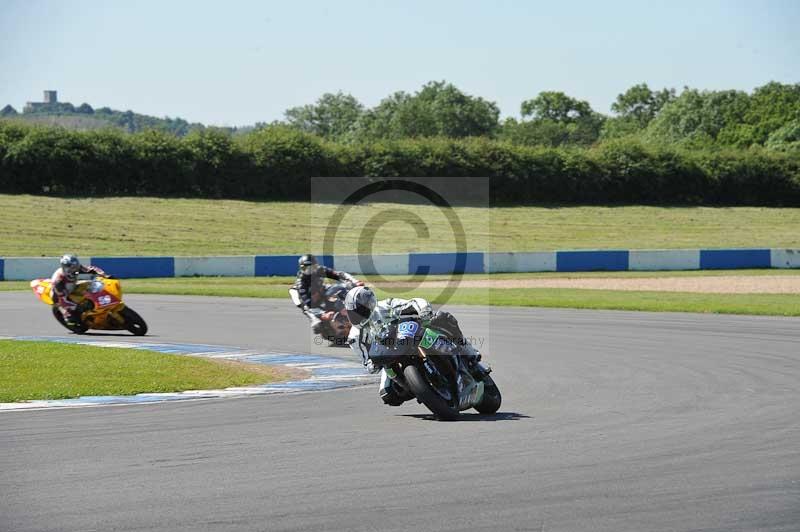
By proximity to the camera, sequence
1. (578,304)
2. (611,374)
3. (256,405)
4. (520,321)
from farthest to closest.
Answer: (578,304) < (520,321) < (611,374) < (256,405)

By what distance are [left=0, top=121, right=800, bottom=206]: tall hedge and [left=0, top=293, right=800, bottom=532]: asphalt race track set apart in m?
40.5

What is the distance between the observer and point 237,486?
712 centimetres

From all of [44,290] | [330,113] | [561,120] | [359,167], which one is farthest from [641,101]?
[44,290]

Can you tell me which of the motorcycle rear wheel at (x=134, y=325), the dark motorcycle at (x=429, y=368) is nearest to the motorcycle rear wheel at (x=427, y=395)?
the dark motorcycle at (x=429, y=368)

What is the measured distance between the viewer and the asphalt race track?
253 inches

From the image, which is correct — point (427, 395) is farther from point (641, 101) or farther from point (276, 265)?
point (641, 101)

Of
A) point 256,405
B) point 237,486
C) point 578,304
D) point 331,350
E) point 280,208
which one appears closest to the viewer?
point 237,486

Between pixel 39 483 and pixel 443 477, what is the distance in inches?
97.8

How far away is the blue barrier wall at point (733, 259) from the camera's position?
39000 millimetres

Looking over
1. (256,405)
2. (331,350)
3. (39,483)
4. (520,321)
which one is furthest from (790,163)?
(39,483)

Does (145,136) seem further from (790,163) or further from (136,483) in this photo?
(136,483)

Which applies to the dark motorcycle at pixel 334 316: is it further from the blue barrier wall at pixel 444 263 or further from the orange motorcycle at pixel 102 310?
the blue barrier wall at pixel 444 263

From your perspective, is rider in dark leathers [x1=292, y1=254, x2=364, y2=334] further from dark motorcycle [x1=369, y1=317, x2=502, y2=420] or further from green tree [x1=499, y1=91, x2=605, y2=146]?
green tree [x1=499, y1=91, x2=605, y2=146]

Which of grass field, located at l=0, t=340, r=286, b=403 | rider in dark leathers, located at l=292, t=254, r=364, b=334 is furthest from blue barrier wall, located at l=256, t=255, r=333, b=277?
grass field, located at l=0, t=340, r=286, b=403
